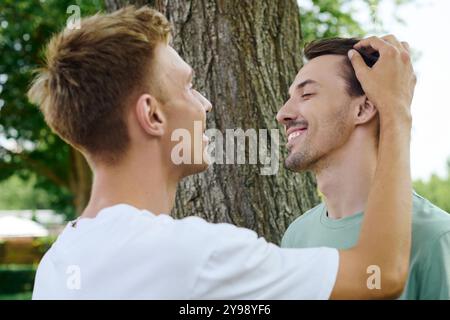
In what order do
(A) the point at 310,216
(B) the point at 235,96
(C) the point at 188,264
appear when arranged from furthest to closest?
(B) the point at 235,96 → (A) the point at 310,216 → (C) the point at 188,264

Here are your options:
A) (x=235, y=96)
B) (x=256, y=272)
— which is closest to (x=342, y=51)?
(x=235, y=96)

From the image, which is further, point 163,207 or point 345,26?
point 345,26

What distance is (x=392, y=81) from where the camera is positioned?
2359mm

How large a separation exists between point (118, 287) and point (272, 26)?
2392mm

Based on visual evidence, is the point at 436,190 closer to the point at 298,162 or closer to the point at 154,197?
the point at 298,162

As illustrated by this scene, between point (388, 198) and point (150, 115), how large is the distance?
86 cm

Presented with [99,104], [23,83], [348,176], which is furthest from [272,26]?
[23,83]

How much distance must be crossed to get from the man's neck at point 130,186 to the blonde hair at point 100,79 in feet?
0.20

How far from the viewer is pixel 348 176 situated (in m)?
2.98

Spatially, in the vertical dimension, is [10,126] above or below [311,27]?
below

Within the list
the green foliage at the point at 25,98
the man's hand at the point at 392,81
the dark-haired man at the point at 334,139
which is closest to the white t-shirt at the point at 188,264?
the man's hand at the point at 392,81

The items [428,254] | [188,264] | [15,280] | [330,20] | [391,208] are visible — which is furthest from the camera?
[15,280]

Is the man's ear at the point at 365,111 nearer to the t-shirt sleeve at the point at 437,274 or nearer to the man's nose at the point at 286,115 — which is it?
the man's nose at the point at 286,115
